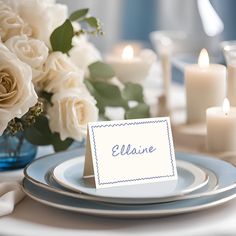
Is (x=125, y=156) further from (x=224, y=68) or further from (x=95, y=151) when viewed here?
(x=224, y=68)

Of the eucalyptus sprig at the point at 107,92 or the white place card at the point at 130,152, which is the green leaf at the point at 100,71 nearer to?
the eucalyptus sprig at the point at 107,92

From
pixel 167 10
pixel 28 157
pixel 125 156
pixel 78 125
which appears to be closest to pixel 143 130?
pixel 125 156

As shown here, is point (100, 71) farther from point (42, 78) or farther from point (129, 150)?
point (129, 150)

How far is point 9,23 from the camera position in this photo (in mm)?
1082

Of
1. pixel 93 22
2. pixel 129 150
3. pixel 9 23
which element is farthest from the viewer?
pixel 93 22

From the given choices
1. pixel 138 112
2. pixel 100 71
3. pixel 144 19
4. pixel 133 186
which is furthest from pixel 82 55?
pixel 144 19

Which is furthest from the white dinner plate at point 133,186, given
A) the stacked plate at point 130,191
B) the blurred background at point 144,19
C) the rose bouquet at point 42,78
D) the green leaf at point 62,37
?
the blurred background at point 144,19

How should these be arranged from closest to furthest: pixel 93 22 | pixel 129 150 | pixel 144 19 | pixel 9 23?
1. pixel 129 150
2. pixel 9 23
3. pixel 93 22
4. pixel 144 19

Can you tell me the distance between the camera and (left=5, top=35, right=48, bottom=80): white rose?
104 centimetres

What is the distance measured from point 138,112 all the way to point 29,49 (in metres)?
0.32

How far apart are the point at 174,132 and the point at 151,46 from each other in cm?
→ 231

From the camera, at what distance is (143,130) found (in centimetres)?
97

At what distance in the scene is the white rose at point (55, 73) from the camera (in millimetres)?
1101

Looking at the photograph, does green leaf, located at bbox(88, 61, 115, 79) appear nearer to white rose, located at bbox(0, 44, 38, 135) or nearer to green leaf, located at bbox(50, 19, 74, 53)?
green leaf, located at bbox(50, 19, 74, 53)
